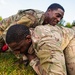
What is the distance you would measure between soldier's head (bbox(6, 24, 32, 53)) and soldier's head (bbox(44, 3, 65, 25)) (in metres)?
0.55

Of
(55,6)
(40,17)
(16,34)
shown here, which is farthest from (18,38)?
(55,6)

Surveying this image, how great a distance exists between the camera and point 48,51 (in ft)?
10.5

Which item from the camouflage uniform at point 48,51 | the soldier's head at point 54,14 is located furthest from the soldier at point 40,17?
the camouflage uniform at point 48,51

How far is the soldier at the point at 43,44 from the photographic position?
10.3 ft

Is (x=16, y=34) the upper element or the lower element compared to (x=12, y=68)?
upper

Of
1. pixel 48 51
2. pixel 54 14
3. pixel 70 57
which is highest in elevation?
pixel 54 14

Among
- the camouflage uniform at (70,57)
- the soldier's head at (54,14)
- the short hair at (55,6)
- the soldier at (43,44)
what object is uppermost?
the short hair at (55,6)

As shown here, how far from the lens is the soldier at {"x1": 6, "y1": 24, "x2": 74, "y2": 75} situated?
10.3 ft

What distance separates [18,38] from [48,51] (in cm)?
54

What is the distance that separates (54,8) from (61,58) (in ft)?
3.84

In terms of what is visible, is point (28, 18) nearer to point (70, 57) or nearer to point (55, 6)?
point (55, 6)

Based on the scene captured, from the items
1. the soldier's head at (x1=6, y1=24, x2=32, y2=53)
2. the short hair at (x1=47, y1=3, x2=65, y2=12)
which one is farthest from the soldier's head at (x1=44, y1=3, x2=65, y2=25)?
the soldier's head at (x1=6, y1=24, x2=32, y2=53)

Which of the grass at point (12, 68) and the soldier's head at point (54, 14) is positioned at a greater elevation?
the soldier's head at point (54, 14)

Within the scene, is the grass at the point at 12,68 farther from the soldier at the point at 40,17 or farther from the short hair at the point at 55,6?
the short hair at the point at 55,6
